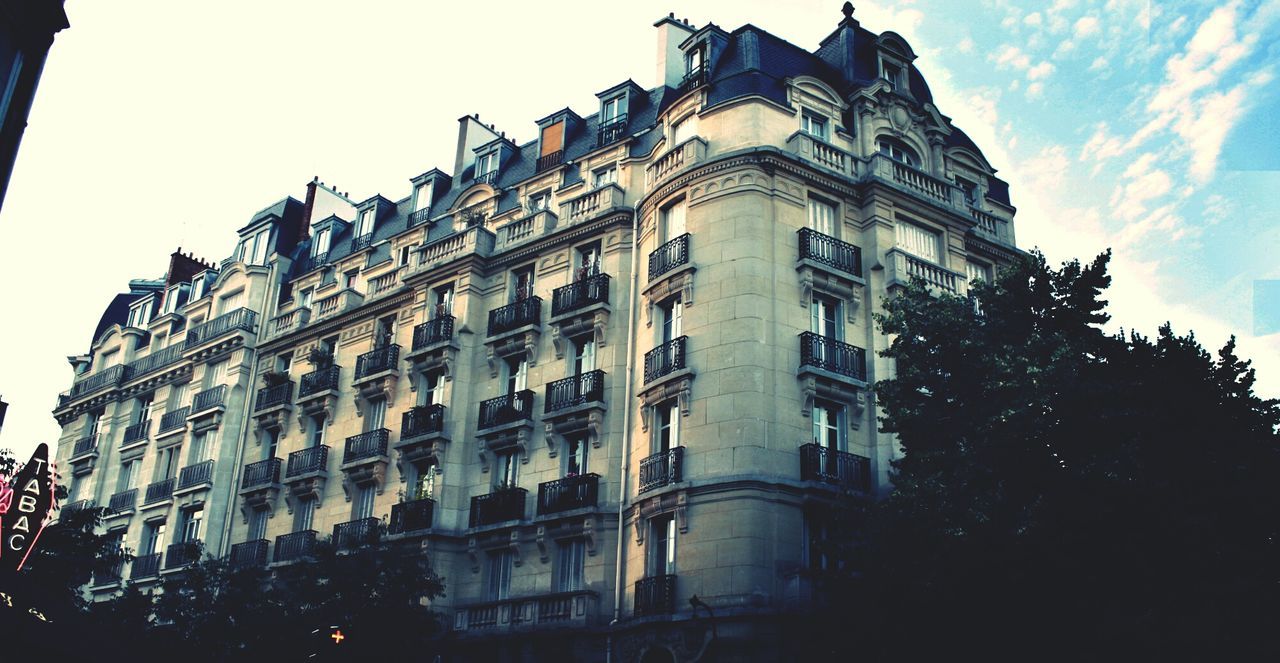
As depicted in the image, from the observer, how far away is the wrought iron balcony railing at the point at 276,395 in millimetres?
38094

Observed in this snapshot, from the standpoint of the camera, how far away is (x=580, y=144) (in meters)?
35.2

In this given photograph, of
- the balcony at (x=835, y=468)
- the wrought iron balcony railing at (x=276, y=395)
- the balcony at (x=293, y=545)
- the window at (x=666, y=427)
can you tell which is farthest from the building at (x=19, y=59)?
the wrought iron balcony railing at (x=276, y=395)

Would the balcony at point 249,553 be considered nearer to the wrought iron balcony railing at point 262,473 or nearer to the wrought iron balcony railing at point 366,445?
the wrought iron balcony railing at point 262,473

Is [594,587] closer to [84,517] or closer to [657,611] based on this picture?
[657,611]

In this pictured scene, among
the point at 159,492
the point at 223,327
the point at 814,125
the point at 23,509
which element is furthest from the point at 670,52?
the point at 159,492

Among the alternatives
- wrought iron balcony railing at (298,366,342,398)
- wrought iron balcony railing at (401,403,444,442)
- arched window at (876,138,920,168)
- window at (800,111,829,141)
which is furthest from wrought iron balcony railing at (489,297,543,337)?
arched window at (876,138,920,168)

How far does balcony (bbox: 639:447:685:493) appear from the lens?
2531cm

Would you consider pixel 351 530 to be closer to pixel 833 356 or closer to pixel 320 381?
pixel 320 381

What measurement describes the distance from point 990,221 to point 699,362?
459 inches

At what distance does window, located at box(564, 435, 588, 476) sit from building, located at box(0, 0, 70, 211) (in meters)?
20.1

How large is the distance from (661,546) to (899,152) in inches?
531

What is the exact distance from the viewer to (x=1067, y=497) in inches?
741

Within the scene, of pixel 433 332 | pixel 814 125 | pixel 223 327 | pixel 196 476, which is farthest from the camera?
pixel 223 327

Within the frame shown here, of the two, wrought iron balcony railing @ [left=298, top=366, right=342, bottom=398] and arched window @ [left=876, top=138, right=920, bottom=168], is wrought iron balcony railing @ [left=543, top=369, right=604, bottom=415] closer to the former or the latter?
wrought iron balcony railing @ [left=298, top=366, right=342, bottom=398]
